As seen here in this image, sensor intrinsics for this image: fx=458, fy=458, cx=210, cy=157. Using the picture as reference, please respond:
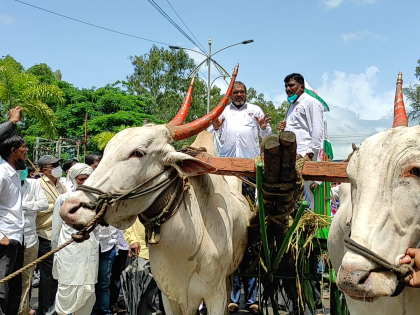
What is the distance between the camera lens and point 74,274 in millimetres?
5078

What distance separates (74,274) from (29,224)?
889 mm

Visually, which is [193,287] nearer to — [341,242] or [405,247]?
[341,242]

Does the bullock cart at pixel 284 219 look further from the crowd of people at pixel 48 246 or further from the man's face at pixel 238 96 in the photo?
the crowd of people at pixel 48 246

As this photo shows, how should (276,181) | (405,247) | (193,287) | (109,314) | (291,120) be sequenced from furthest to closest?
(109,314)
(291,120)
(193,287)
(276,181)
(405,247)

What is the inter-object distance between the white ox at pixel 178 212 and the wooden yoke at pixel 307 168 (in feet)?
0.58

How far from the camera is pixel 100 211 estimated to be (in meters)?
3.20

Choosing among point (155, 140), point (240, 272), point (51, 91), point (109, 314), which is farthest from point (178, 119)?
point (51, 91)

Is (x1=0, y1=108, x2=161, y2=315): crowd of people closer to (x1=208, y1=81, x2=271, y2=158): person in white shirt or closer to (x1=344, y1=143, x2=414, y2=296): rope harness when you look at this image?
(x1=208, y1=81, x2=271, y2=158): person in white shirt

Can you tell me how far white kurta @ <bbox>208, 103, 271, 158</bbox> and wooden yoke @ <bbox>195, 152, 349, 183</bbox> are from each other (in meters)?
1.91

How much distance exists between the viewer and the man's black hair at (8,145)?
4.61 m

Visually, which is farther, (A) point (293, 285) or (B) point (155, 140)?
(A) point (293, 285)

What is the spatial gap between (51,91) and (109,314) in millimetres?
13901

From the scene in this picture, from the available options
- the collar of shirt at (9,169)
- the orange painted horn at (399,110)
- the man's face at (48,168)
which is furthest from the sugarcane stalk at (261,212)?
the man's face at (48,168)

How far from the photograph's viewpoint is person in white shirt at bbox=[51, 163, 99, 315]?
5047mm
